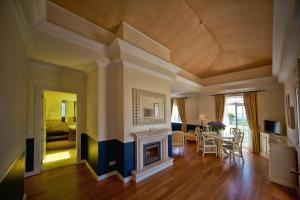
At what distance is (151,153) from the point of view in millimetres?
3545

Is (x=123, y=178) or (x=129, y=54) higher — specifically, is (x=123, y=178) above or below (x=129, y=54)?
below

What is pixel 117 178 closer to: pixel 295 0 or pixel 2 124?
pixel 2 124

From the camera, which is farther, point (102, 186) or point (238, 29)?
point (238, 29)

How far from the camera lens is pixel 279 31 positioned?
2002 mm

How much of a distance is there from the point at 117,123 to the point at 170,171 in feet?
6.22

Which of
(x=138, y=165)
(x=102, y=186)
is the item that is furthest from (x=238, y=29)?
(x=102, y=186)

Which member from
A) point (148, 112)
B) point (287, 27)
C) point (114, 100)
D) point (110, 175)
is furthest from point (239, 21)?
point (110, 175)

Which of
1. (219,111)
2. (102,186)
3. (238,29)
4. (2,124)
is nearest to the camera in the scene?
(2,124)

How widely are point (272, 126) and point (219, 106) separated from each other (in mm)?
1998

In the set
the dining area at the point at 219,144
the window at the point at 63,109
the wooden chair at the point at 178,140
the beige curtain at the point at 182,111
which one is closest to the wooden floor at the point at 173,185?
the dining area at the point at 219,144

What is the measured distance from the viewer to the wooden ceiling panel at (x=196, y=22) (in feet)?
8.36

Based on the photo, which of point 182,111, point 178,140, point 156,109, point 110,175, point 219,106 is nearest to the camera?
point 110,175

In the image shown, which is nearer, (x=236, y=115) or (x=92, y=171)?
(x=92, y=171)

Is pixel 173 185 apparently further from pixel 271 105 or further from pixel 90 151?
pixel 271 105
